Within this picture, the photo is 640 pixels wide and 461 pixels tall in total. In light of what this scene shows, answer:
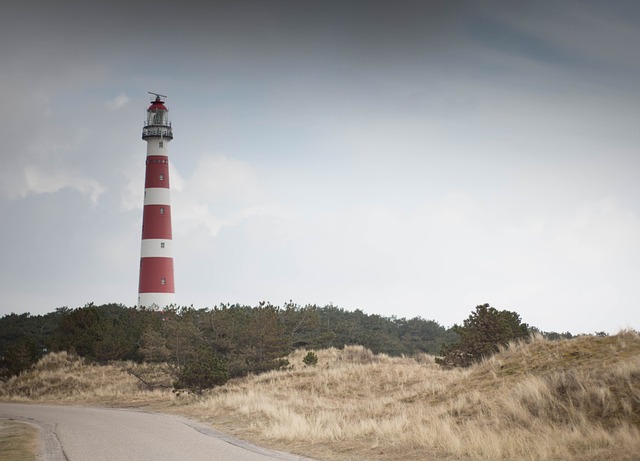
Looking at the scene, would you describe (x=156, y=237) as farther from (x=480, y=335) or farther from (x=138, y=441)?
(x=138, y=441)

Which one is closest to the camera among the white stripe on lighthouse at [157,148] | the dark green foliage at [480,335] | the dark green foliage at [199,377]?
the dark green foliage at [199,377]

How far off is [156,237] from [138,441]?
4003 centimetres

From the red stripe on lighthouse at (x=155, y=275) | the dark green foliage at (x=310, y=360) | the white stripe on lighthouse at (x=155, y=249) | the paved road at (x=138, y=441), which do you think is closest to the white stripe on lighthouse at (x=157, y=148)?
the white stripe on lighthouse at (x=155, y=249)

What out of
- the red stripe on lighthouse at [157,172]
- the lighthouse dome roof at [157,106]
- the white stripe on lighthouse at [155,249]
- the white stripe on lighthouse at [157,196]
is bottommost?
the white stripe on lighthouse at [155,249]

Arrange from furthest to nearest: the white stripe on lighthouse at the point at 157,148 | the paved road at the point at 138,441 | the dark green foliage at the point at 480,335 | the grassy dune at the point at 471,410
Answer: the white stripe on lighthouse at the point at 157,148
the dark green foliage at the point at 480,335
the paved road at the point at 138,441
the grassy dune at the point at 471,410

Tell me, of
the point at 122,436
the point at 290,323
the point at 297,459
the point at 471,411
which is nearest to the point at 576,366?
the point at 471,411

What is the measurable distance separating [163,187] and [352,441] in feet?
144

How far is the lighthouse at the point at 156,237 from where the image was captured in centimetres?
5472

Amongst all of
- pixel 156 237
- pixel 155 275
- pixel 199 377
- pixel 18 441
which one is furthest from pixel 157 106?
pixel 18 441

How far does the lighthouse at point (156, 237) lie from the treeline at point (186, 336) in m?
1.58

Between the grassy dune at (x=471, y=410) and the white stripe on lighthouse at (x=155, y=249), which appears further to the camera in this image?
the white stripe on lighthouse at (x=155, y=249)

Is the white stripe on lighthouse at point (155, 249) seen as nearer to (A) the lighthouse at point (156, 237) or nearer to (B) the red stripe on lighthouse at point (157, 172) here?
(A) the lighthouse at point (156, 237)

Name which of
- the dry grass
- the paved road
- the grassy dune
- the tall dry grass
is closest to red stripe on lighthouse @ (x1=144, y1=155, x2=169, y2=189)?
the tall dry grass

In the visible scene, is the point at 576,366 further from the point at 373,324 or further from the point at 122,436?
the point at 373,324
